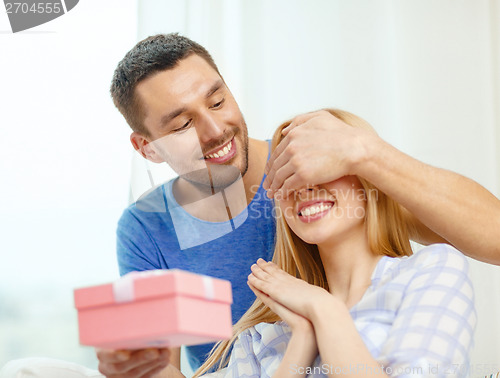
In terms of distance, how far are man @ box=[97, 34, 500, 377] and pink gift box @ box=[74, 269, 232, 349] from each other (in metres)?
0.37

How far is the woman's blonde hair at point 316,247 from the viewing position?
1.07 meters

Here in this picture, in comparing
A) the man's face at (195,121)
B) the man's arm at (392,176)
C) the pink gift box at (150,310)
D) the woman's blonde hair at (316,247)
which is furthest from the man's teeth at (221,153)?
the pink gift box at (150,310)

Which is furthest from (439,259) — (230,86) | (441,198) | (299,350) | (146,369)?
(230,86)

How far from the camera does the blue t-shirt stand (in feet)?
4.85

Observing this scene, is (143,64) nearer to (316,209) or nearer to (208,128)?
(208,128)

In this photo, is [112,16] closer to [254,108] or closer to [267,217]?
[254,108]

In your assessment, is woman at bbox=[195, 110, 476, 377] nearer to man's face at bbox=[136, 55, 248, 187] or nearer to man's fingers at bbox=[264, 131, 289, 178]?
man's fingers at bbox=[264, 131, 289, 178]

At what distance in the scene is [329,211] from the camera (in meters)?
1.03

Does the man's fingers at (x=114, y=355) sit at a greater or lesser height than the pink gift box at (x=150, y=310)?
lesser

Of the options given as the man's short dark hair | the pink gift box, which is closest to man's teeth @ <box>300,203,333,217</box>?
the pink gift box

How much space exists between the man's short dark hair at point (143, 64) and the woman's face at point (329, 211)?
54 centimetres

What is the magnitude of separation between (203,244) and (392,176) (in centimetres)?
64

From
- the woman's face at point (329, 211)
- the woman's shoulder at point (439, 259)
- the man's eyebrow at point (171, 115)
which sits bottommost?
the woman's shoulder at point (439, 259)

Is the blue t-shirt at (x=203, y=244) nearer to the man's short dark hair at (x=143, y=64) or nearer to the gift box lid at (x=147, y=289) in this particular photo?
the man's short dark hair at (x=143, y=64)
